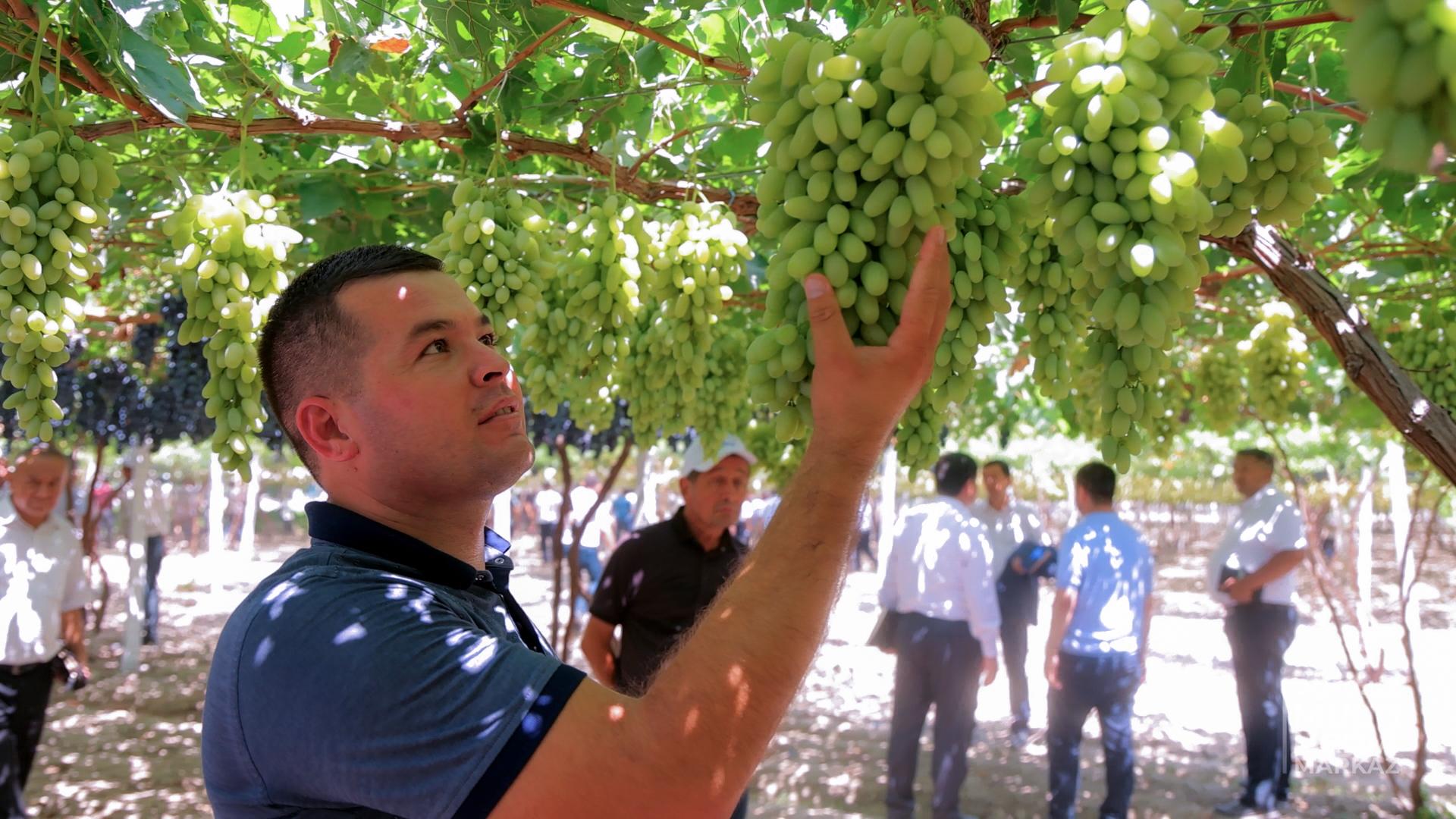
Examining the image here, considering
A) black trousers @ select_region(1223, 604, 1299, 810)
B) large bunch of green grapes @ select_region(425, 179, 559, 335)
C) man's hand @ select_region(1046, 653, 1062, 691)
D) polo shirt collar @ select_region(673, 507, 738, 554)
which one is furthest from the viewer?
black trousers @ select_region(1223, 604, 1299, 810)

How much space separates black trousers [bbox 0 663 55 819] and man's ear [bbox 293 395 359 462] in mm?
3734

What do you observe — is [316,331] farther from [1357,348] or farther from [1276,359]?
[1276,359]

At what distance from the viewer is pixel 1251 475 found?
5.73m

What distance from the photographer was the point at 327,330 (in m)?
1.60

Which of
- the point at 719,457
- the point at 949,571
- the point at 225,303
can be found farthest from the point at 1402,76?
the point at 949,571

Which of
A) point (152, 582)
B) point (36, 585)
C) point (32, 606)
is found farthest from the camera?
point (152, 582)

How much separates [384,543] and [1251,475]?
5.57m

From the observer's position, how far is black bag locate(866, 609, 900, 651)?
5.36 m

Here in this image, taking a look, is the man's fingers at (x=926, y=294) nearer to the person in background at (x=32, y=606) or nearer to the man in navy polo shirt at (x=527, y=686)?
the man in navy polo shirt at (x=527, y=686)

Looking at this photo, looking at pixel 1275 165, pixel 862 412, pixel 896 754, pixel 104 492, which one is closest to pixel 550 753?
pixel 862 412

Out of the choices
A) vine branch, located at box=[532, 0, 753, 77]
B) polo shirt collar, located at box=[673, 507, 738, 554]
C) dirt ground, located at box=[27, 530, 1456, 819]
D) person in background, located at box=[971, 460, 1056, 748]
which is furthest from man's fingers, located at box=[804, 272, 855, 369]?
person in background, located at box=[971, 460, 1056, 748]

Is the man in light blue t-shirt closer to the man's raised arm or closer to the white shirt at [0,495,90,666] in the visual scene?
the man's raised arm

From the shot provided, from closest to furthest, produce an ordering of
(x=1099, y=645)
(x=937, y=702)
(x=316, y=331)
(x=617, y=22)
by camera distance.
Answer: (x=316, y=331), (x=617, y=22), (x=1099, y=645), (x=937, y=702)

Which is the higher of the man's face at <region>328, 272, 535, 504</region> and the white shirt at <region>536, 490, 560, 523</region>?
the man's face at <region>328, 272, 535, 504</region>
